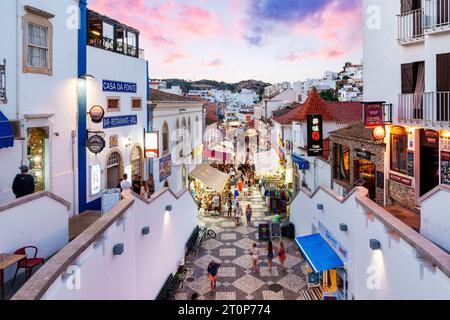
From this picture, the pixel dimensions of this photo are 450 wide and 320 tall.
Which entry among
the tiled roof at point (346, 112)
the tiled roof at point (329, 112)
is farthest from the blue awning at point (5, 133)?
the tiled roof at point (346, 112)

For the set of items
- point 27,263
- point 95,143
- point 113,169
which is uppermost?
point 95,143

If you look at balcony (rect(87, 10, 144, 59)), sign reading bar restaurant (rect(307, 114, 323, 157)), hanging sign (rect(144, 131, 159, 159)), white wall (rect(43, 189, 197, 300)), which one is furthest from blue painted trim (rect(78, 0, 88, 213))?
sign reading bar restaurant (rect(307, 114, 323, 157))

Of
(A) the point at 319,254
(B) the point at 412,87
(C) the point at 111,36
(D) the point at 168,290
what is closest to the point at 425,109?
(B) the point at 412,87

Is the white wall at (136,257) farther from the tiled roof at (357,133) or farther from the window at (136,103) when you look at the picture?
the tiled roof at (357,133)

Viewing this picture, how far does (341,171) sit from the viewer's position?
21172 millimetres

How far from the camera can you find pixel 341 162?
69.2ft

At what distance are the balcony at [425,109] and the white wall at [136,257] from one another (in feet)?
33.7

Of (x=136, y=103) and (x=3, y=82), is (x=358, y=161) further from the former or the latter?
(x=3, y=82)

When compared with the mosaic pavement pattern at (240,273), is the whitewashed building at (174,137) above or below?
above

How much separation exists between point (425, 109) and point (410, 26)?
372 centimetres

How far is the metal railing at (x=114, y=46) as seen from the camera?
15977mm

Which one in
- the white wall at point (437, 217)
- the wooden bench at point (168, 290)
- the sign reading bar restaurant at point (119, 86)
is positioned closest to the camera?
the white wall at point (437, 217)

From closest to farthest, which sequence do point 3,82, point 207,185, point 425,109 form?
point 3,82, point 425,109, point 207,185

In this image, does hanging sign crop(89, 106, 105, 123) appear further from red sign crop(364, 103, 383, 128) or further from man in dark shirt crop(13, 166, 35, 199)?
red sign crop(364, 103, 383, 128)
